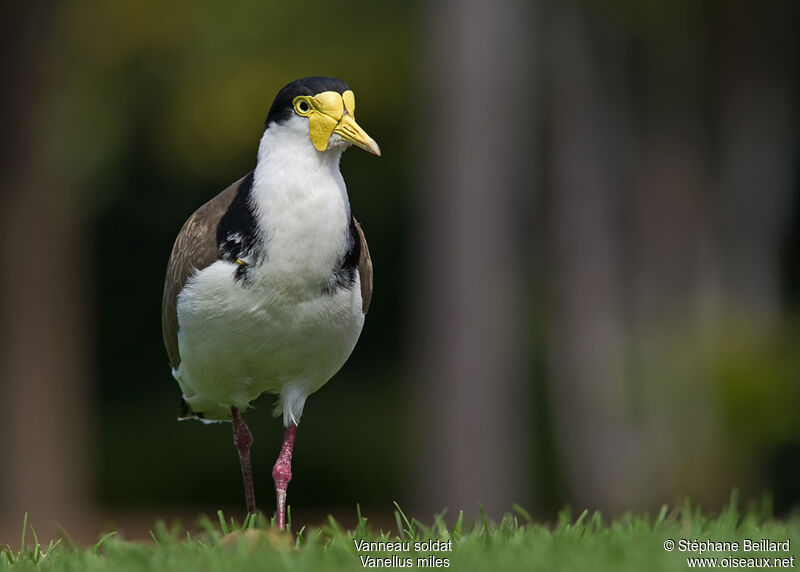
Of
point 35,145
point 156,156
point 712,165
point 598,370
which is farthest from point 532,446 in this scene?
point 35,145

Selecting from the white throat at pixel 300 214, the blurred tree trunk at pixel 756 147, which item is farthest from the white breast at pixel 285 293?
the blurred tree trunk at pixel 756 147

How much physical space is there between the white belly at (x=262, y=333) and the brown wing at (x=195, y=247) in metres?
0.07

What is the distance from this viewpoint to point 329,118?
5.42 m

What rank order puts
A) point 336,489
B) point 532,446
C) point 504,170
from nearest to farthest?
1. point 504,170
2. point 532,446
3. point 336,489

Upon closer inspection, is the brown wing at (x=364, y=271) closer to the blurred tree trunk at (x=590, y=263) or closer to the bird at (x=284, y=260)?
the bird at (x=284, y=260)

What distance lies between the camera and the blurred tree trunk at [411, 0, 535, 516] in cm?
1546

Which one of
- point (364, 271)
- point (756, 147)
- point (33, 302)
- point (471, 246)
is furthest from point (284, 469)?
point (756, 147)

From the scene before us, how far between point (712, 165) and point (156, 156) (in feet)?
25.6

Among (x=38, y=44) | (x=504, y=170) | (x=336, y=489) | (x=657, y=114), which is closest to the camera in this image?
(x=504, y=170)

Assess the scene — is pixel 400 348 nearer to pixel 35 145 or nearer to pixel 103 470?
pixel 103 470

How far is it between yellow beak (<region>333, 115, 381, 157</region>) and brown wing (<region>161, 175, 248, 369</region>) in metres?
0.61

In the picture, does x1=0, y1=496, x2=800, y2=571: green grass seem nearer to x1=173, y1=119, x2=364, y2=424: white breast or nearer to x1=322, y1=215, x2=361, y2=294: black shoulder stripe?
x1=173, y1=119, x2=364, y2=424: white breast

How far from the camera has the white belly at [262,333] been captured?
18.1 feet

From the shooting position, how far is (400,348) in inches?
923
